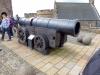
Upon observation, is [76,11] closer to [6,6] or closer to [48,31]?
[48,31]

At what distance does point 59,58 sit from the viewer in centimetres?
471

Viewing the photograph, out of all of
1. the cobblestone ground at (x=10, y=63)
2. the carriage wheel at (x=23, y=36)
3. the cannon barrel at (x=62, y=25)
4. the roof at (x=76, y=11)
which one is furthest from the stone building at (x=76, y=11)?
the cobblestone ground at (x=10, y=63)

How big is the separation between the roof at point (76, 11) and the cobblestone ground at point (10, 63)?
369 inches

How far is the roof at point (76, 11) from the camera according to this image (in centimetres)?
1395

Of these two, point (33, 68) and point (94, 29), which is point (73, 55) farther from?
point (94, 29)

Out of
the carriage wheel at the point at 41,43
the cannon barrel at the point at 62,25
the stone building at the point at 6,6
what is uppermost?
the stone building at the point at 6,6

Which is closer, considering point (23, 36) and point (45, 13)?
point (23, 36)

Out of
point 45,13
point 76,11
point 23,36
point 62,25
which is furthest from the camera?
point 76,11

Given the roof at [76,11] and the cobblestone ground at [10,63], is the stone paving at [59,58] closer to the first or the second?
the cobblestone ground at [10,63]

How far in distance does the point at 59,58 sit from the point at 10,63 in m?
1.36

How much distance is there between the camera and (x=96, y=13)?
13.8 meters

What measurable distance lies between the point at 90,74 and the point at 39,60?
307 cm

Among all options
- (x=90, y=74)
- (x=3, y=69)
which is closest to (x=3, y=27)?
(x=3, y=69)

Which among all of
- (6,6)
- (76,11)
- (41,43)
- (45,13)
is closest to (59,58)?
(41,43)
